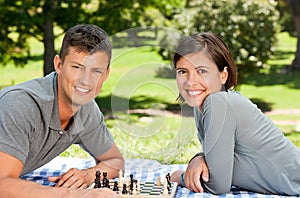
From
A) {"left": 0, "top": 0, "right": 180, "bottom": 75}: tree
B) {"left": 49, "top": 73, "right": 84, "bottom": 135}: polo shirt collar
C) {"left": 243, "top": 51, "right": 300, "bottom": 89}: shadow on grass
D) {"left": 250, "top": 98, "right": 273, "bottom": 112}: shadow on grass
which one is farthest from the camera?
{"left": 243, "top": 51, "right": 300, "bottom": 89}: shadow on grass

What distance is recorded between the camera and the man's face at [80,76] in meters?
2.06

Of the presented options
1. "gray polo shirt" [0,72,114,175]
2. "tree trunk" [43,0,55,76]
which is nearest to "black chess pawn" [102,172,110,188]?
"gray polo shirt" [0,72,114,175]

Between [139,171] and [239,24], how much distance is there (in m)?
4.78

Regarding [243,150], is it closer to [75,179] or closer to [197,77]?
[197,77]

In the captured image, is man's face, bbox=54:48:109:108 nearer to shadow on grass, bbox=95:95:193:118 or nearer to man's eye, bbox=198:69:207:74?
shadow on grass, bbox=95:95:193:118

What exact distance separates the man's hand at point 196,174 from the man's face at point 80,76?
1.54 ft

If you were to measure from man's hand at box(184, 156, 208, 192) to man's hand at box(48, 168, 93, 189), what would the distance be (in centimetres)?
40

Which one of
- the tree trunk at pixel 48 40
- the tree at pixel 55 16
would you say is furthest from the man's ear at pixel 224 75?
the tree trunk at pixel 48 40

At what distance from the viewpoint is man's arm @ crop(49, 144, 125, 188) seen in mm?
2275

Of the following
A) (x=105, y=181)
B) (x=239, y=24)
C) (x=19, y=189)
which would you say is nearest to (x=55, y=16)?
(x=239, y=24)

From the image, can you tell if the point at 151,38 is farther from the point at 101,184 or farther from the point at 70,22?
the point at 70,22

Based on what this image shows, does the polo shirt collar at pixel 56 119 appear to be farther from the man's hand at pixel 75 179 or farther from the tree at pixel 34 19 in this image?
the tree at pixel 34 19

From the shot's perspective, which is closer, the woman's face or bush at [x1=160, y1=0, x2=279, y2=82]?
the woman's face

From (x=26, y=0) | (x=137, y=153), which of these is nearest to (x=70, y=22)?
(x=26, y=0)
